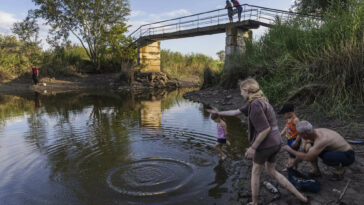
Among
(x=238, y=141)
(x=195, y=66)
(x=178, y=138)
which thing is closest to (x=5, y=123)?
(x=178, y=138)

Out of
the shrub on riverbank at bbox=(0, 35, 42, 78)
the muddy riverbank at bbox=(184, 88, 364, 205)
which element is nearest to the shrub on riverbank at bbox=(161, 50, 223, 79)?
the shrub on riverbank at bbox=(0, 35, 42, 78)

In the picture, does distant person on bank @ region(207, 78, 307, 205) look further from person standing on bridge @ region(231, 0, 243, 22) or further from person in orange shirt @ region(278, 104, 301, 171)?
person standing on bridge @ region(231, 0, 243, 22)

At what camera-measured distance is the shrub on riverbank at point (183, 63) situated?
34.4 meters

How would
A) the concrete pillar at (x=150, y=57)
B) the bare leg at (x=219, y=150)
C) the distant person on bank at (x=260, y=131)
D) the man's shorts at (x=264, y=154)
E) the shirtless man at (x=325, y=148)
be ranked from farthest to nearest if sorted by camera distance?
the concrete pillar at (x=150, y=57) < the bare leg at (x=219, y=150) < the shirtless man at (x=325, y=148) < the man's shorts at (x=264, y=154) < the distant person on bank at (x=260, y=131)

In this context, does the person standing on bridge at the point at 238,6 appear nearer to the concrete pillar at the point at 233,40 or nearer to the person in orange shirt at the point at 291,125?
the concrete pillar at the point at 233,40

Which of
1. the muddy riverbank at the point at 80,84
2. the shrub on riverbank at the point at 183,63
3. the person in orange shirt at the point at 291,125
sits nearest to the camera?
the person in orange shirt at the point at 291,125

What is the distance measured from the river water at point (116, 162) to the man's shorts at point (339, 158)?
160 centimetres

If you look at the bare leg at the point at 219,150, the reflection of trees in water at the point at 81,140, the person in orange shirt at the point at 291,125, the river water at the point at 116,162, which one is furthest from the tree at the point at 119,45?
the person in orange shirt at the point at 291,125

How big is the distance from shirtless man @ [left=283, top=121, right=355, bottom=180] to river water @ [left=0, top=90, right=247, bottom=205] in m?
1.44

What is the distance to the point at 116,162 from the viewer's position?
544 cm

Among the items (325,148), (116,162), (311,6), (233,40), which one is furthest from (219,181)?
(311,6)

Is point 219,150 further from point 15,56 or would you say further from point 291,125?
point 15,56

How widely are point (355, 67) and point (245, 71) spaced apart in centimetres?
774

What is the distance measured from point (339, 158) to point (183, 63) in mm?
34363
